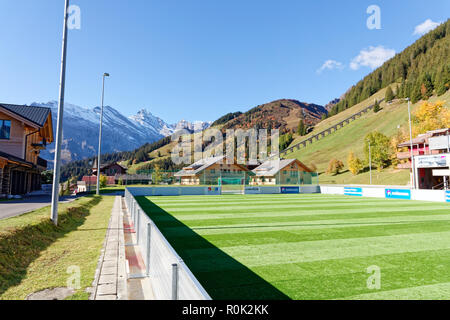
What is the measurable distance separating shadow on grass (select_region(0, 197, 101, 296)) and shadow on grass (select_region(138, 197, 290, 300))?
362 cm

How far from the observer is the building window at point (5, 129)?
92.4ft

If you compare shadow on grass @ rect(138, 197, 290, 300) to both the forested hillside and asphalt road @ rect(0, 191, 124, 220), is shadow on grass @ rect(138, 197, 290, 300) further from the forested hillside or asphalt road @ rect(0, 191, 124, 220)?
the forested hillside

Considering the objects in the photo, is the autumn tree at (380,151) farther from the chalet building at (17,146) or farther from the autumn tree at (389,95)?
the autumn tree at (389,95)

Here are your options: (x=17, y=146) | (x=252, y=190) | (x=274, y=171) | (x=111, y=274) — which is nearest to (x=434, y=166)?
(x=252, y=190)

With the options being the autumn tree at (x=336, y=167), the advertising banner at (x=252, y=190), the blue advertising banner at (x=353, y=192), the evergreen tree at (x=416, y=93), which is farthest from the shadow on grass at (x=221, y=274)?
the evergreen tree at (x=416, y=93)

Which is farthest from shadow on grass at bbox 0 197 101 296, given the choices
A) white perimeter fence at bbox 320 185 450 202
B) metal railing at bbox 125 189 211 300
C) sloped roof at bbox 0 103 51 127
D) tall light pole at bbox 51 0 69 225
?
white perimeter fence at bbox 320 185 450 202

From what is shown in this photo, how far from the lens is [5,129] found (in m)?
28.3

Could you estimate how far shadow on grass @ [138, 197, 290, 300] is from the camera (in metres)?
4.88

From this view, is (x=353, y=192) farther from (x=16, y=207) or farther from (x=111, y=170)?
(x=111, y=170)

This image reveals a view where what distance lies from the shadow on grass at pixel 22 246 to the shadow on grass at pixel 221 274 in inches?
142

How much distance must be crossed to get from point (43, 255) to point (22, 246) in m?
0.72
